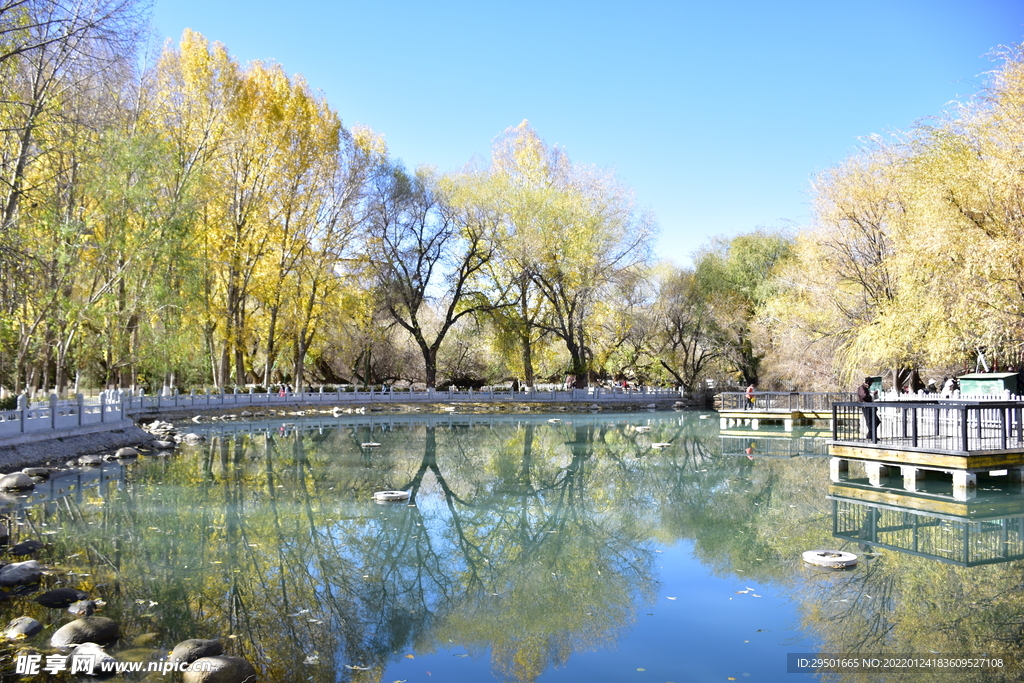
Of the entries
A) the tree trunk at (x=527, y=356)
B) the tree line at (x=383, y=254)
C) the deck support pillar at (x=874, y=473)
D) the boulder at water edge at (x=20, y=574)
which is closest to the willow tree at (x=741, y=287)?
the tree line at (x=383, y=254)

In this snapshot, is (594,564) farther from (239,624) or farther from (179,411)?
(179,411)

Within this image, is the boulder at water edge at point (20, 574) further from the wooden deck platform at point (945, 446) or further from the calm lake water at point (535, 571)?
the wooden deck platform at point (945, 446)

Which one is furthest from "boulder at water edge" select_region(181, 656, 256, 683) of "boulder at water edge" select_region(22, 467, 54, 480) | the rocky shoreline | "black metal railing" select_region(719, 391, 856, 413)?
"black metal railing" select_region(719, 391, 856, 413)

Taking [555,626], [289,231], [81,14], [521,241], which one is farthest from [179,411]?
[555,626]

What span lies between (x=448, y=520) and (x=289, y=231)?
2688 centimetres

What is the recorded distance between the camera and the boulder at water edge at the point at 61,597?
7316 millimetres

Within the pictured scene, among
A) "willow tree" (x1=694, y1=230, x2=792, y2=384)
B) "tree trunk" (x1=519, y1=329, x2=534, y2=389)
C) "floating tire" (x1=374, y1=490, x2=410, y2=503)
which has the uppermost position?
"willow tree" (x1=694, y1=230, x2=792, y2=384)

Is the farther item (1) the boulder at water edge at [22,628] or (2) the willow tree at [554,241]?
(2) the willow tree at [554,241]

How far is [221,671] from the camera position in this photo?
559 centimetres

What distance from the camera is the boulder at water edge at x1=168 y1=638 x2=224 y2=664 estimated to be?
586cm

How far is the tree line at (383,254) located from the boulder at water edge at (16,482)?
118 inches

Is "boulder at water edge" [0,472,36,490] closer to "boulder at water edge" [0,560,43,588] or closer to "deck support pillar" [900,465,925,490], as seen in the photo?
"boulder at water edge" [0,560,43,588]

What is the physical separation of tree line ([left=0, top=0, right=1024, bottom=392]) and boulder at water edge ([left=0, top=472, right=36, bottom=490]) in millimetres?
2999

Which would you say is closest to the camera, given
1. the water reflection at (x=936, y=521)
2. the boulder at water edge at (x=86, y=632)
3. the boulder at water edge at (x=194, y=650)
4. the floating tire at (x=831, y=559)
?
the boulder at water edge at (x=194, y=650)
